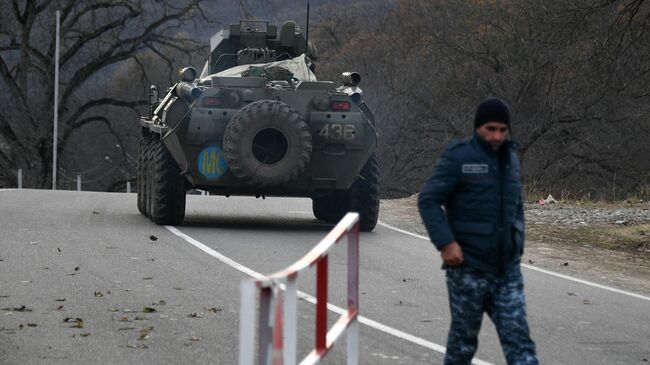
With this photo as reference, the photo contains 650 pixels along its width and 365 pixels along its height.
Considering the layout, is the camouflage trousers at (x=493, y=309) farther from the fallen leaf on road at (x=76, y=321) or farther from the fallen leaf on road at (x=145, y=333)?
the fallen leaf on road at (x=76, y=321)

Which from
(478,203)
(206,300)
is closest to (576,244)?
(206,300)

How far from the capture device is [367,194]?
20.7 metres

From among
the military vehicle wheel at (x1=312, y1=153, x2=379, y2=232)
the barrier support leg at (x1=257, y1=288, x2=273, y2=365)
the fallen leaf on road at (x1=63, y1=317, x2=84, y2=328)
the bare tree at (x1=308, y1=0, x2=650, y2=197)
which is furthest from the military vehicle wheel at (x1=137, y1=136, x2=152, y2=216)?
the barrier support leg at (x1=257, y1=288, x2=273, y2=365)

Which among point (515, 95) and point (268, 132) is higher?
point (515, 95)

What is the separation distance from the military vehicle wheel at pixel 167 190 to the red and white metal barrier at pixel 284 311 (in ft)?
43.1

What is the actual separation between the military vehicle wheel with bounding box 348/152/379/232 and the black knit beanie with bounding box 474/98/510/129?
13.1 m

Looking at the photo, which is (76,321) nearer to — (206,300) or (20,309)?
(20,309)

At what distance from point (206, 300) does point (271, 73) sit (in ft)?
30.4

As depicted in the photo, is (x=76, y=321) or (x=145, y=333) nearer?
(x=145, y=333)

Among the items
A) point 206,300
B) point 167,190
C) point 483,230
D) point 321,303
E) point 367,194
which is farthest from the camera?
point 367,194

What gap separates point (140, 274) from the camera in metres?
14.2

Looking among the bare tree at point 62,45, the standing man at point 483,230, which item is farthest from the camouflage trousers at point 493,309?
the bare tree at point 62,45

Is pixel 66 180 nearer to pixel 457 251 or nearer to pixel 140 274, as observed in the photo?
pixel 140 274

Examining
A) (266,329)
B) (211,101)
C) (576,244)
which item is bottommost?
(576,244)
